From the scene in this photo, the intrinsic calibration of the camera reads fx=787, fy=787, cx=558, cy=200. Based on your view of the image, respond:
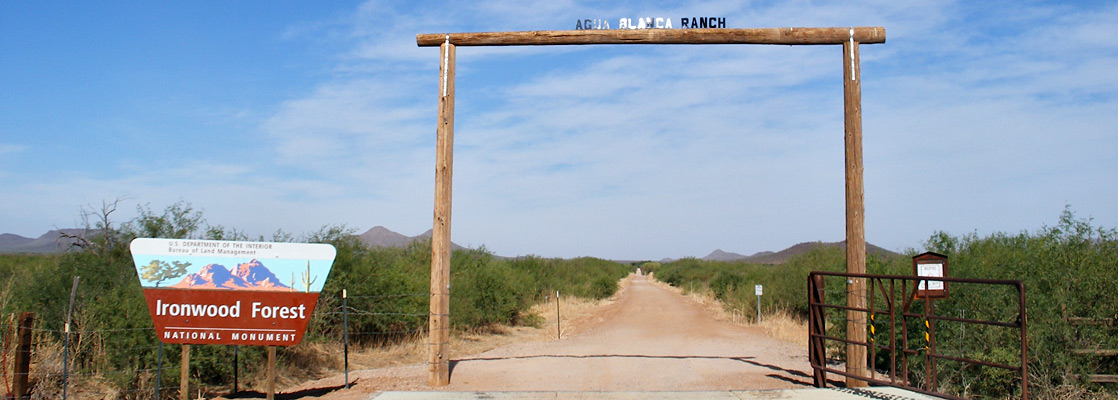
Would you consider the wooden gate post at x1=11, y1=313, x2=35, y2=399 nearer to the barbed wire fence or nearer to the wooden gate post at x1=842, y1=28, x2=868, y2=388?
the barbed wire fence

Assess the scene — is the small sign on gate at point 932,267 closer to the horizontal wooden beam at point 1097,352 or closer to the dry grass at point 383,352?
the horizontal wooden beam at point 1097,352

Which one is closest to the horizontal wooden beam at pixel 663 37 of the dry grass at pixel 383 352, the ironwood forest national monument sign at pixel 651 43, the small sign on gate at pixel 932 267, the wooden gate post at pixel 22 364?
the ironwood forest national monument sign at pixel 651 43

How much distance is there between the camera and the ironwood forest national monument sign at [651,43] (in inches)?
438

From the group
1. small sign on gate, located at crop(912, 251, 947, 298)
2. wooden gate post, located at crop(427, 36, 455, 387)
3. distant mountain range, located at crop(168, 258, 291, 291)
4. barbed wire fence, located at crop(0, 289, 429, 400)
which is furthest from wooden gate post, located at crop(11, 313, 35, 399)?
small sign on gate, located at crop(912, 251, 947, 298)

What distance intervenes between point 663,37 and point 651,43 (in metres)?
0.20

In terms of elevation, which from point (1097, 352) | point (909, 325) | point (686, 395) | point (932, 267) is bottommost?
point (686, 395)

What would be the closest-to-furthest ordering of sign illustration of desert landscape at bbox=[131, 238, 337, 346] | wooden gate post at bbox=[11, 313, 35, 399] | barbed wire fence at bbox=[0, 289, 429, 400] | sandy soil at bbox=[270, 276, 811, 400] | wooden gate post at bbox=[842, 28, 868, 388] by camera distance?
1. sign illustration of desert landscape at bbox=[131, 238, 337, 346]
2. wooden gate post at bbox=[11, 313, 35, 399]
3. wooden gate post at bbox=[842, 28, 868, 388]
4. sandy soil at bbox=[270, 276, 811, 400]
5. barbed wire fence at bbox=[0, 289, 429, 400]

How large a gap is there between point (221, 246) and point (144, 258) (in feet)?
2.78

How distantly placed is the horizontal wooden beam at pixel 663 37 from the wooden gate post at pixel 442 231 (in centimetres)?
42

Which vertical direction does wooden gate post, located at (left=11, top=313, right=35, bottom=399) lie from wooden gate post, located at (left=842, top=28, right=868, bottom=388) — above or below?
below

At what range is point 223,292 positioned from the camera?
30.5 ft

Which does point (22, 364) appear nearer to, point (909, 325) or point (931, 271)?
point (931, 271)

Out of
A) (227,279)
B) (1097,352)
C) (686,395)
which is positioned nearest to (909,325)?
(1097,352)

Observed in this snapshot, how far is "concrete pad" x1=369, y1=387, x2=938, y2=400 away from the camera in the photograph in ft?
31.5
